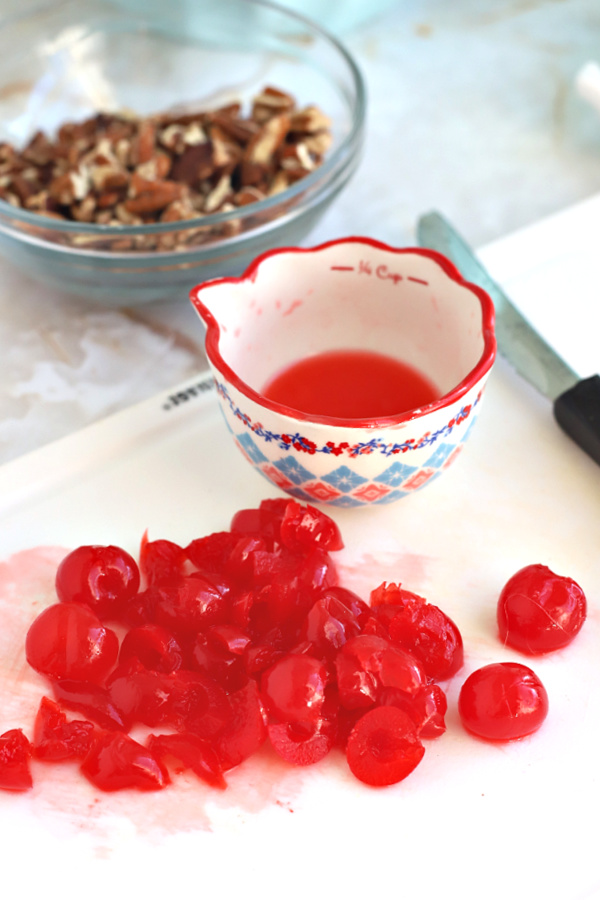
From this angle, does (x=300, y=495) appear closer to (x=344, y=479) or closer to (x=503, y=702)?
(x=344, y=479)

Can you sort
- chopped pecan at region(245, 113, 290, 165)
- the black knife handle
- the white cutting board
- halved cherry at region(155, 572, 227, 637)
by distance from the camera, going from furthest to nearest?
chopped pecan at region(245, 113, 290, 165)
the black knife handle
halved cherry at region(155, 572, 227, 637)
the white cutting board

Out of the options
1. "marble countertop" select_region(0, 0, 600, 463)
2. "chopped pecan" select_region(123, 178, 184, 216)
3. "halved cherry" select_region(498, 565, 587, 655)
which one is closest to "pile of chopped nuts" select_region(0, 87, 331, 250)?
"chopped pecan" select_region(123, 178, 184, 216)

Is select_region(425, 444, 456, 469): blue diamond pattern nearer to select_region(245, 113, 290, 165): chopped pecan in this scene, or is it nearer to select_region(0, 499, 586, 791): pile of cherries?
select_region(0, 499, 586, 791): pile of cherries

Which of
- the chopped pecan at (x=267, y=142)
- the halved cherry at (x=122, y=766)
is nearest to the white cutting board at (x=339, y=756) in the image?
the halved cherry at (x=122, y=766)

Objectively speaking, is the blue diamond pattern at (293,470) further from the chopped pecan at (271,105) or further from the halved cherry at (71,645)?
the chopped pecan at (271,105)

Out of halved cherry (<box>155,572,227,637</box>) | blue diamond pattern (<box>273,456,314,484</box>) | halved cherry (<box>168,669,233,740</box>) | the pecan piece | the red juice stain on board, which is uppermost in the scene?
the pecan piece

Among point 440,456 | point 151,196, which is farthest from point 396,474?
point 151,196

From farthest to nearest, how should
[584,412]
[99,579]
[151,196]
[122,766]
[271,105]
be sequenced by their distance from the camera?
[271,105] < [151,196] < [584,412] < [99,579] < [122,766]
